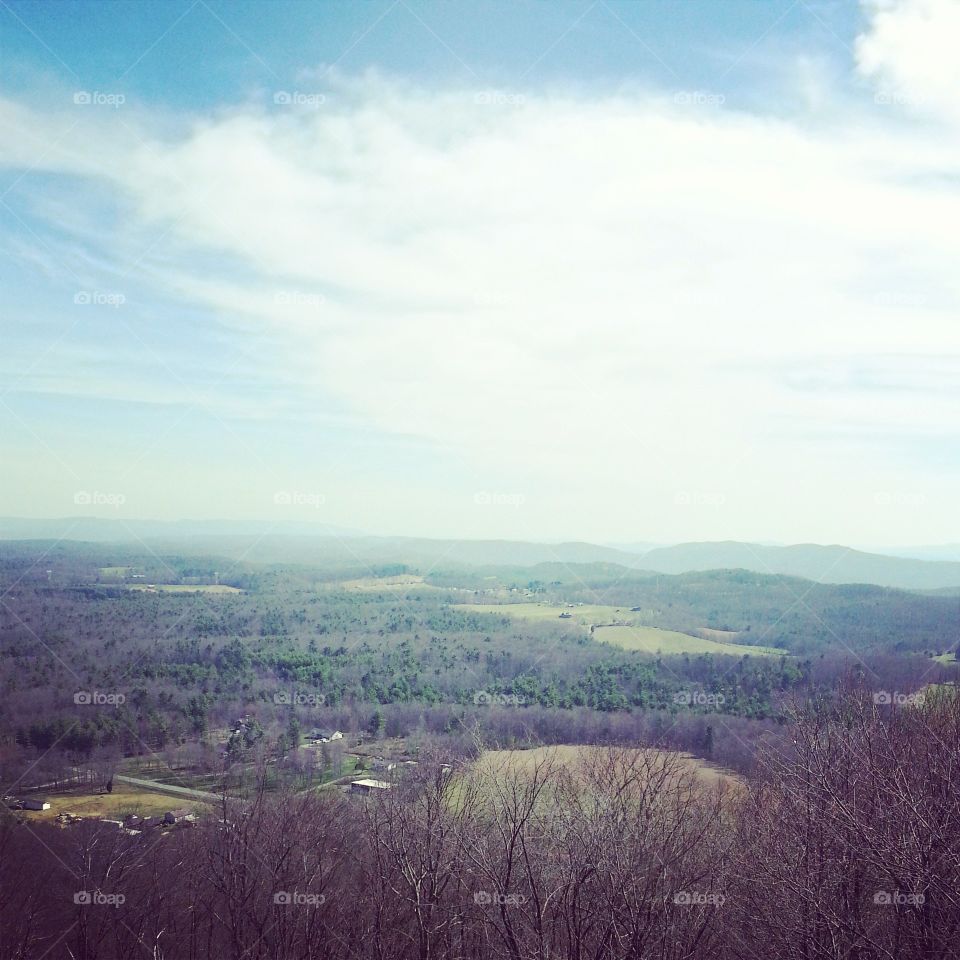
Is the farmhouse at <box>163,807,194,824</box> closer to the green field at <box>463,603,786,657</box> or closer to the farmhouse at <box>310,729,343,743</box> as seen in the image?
the farmhouse at <box>310,729,343,743</box>

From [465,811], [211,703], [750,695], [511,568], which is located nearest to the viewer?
[465,811]

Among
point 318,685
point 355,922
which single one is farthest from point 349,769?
point 318,685

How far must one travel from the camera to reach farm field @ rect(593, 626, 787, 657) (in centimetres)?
6250

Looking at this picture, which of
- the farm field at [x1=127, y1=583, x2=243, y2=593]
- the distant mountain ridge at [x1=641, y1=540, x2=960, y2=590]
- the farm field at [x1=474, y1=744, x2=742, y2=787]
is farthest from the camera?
the distant mountain ridge at [x1=641, y1=540, x2=960, y2=590]

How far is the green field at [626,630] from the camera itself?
63.7 m

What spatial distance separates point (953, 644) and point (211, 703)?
168 ft

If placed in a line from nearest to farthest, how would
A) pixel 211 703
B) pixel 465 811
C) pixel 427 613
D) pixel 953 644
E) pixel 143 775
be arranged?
pixel 465 811
pixel 143 775
pixel 211 703
pixel 953 644
pixel 427 613

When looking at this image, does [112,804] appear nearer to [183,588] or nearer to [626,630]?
[626,630]

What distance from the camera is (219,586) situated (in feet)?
300

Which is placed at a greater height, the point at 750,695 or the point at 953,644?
the point at 953,644

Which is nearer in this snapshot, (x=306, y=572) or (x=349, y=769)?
(x=349, y=769)

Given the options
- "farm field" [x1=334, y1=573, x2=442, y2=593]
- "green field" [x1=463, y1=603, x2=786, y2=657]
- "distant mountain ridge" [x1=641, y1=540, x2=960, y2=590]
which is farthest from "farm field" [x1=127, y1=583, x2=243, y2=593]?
A: "distant mountain ridge" [x1=641, y1=540, x2=960, y2=590]

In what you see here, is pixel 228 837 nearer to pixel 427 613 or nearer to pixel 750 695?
pixel 750 695

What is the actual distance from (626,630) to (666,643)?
6216 mm
